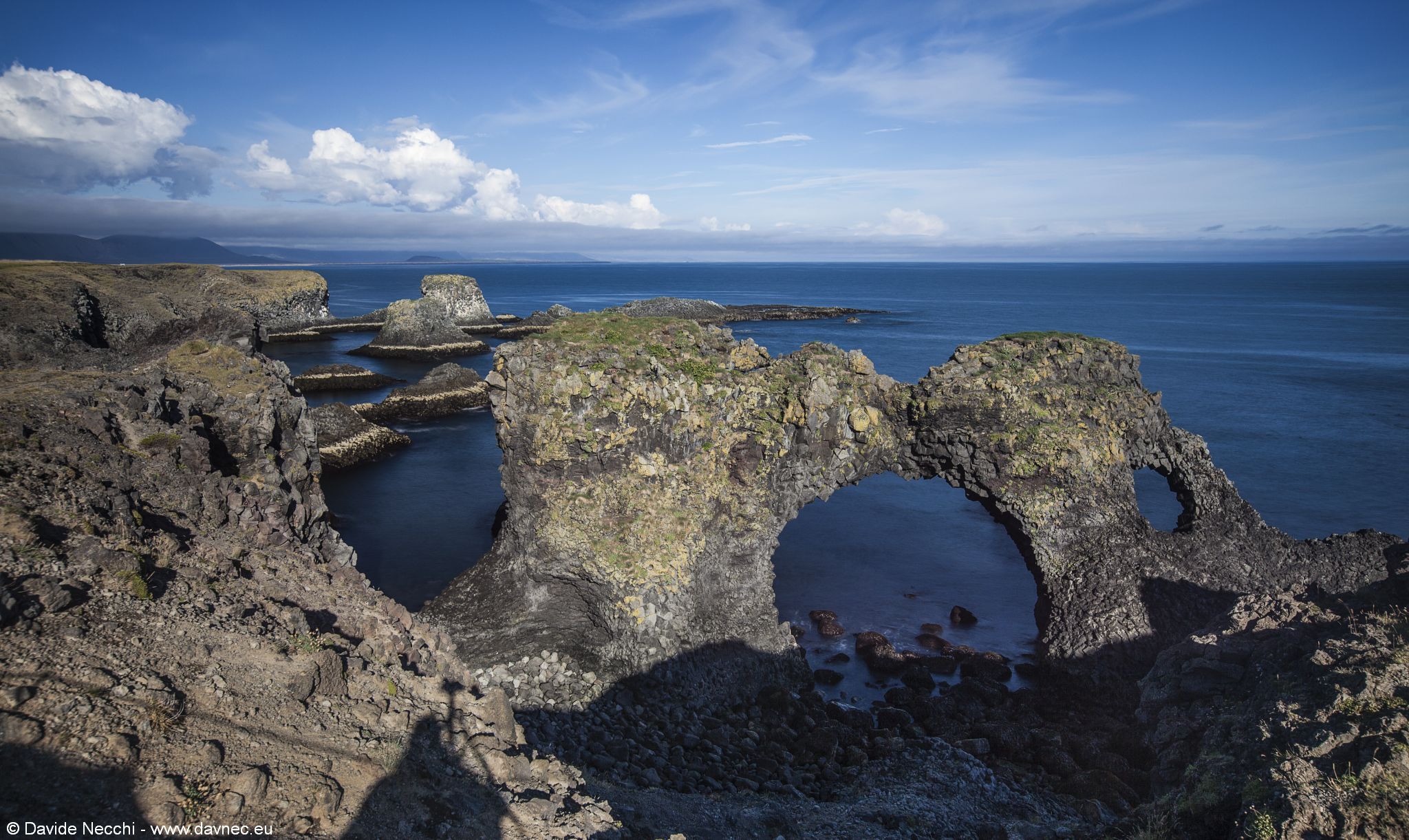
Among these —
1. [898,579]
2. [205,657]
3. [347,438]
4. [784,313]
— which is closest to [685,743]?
[205,657]

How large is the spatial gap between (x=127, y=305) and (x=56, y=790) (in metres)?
60.7

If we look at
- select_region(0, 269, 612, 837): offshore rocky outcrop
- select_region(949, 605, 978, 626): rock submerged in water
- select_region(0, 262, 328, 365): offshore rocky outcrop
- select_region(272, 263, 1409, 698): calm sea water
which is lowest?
select_region(949, 605, 978, 626): rock submerged in water

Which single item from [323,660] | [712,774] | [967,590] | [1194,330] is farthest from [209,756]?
[1194,330]

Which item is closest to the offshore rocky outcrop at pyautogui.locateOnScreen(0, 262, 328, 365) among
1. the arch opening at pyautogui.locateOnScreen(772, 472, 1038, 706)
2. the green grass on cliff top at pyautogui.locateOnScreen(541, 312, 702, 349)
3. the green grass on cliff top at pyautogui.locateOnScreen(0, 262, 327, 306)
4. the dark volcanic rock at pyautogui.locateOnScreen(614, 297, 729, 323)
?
the green grass on cliff top at pyautogui.locateOnScreen(0, 262, 327, 306)

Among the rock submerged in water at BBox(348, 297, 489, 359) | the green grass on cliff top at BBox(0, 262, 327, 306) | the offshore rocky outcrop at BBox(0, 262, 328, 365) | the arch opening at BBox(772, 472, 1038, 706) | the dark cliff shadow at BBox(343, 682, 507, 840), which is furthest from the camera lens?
the rock submerged in water at BBox(348, 297, 489, 359)

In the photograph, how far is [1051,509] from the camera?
19.2m

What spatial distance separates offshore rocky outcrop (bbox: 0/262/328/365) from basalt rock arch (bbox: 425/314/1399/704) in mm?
10111

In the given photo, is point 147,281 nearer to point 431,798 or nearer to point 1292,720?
point 431,798

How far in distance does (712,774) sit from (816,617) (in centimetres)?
1059

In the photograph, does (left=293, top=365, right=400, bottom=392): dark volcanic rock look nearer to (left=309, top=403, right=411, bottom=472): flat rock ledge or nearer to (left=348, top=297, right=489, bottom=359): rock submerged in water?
(left=348, top=297, right=489, bottom=359): rock submerged in water

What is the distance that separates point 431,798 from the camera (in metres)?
8.32

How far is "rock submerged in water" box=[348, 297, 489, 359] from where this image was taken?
78.6m

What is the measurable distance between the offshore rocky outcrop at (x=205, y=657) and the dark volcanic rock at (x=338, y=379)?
48601mm

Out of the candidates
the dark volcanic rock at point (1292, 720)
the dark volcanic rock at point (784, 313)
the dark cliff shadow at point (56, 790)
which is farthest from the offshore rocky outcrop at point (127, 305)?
the dark volcanic rock at point (784, 313)
